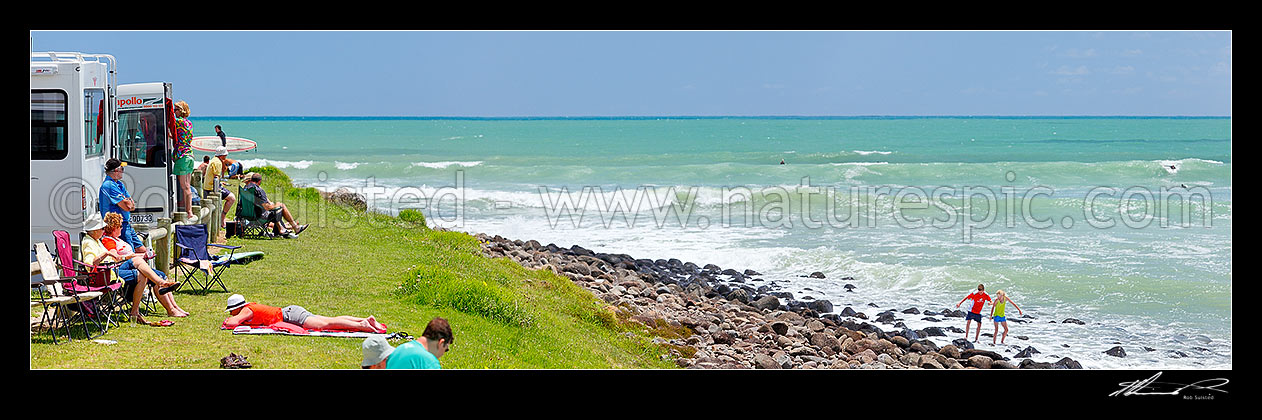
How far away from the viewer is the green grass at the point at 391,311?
795 cm

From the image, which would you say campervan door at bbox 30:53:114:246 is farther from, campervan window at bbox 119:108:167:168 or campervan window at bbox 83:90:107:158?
campervan window at bbox 119:108:167:168

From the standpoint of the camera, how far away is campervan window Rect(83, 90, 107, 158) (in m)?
10.5

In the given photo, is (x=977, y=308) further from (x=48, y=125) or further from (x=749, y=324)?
(x=48, y=125)

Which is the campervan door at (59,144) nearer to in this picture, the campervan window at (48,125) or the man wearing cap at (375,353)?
the campervan window at (48,125)

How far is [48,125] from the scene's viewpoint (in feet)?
33.5

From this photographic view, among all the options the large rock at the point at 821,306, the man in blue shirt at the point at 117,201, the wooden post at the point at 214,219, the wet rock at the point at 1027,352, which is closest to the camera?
the man in blue shirt at the point at 117,201

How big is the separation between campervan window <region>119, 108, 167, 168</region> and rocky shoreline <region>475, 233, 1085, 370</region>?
5.99 m

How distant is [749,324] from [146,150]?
839 cm

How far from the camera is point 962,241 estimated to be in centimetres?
2291

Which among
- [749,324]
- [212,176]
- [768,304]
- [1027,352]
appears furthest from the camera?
[768,304]
